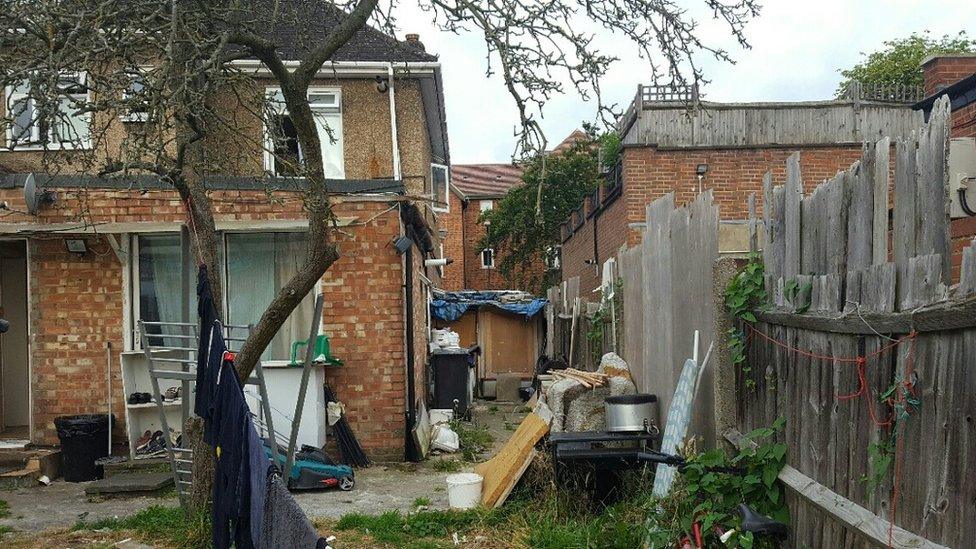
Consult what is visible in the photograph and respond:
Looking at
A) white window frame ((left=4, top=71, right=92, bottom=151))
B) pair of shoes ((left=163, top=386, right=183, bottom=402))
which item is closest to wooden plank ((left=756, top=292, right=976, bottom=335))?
white window frame ((left=4, top=71, right=92, bottom=151))

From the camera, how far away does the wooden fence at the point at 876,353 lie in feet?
9.29

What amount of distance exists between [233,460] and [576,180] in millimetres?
28899

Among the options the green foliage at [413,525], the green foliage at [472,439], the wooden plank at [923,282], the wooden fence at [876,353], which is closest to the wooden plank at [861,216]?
the wooden fence at [876,353]

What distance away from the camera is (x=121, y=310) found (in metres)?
10.5

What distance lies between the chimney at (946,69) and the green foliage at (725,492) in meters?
7.65

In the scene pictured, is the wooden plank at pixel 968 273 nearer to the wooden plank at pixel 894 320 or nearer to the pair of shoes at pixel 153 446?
the wooden plank at pixel 894 320

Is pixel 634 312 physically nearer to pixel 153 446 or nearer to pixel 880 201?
pixel 880 201

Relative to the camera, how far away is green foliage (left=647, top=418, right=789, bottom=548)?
4.50 meters

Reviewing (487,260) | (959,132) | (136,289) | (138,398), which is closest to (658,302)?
(959,132)

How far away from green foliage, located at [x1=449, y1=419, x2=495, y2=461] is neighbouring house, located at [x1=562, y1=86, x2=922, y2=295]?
14.4 ft

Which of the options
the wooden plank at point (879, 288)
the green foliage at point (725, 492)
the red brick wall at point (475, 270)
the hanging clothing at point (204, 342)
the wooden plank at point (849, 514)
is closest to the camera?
the wooden plank at point (849, 514)

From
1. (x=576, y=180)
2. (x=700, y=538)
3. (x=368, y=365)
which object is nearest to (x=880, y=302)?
(x=700, y=538)

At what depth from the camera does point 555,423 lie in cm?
745

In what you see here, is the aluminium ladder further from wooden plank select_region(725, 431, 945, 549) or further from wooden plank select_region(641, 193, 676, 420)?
wooden plank select_region(725, 431, 945, 549)
